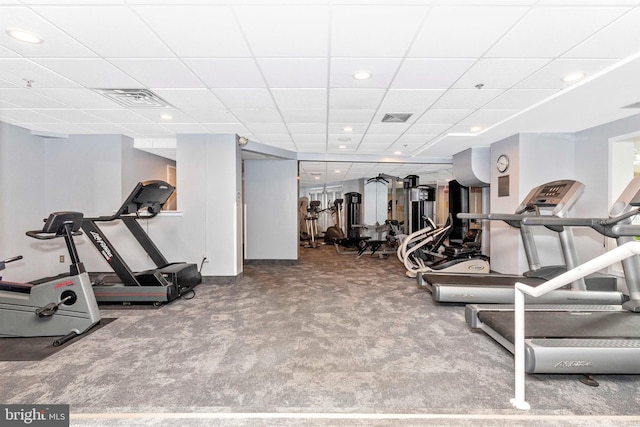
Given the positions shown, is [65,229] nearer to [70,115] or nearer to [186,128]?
[70,115]

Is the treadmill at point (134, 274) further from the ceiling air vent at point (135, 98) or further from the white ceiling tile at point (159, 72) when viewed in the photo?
the white ceiling tile at point (159, 72)

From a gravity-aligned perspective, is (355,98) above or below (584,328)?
above

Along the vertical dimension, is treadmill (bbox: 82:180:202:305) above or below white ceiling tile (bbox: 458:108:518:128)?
below

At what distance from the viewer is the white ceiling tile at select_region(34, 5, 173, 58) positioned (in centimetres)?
192

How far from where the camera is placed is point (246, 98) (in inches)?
135

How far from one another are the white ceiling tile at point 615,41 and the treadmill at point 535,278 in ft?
4.48

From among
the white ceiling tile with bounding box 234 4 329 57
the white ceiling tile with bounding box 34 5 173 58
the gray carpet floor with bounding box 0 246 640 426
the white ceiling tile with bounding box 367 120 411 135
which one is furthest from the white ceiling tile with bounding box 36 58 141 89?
the white ceiling tile with bounding box 367 120 411 135

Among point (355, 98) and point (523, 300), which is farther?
point (355, 98)


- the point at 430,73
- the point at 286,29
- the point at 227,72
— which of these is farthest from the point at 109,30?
the point at 430,73

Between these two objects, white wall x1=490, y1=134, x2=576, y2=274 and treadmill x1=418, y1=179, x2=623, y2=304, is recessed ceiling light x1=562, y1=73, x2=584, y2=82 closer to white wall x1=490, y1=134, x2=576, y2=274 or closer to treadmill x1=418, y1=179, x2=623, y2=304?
treadmill x1=418, y1=179, x2=623, y2=304

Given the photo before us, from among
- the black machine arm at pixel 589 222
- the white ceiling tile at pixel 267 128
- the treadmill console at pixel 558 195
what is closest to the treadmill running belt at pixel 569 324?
the black machine arm at pixel 589 222

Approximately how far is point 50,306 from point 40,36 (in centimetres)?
225

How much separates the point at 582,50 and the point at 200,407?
3.66 metres

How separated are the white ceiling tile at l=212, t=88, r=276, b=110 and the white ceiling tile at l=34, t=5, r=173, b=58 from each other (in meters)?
0.84
